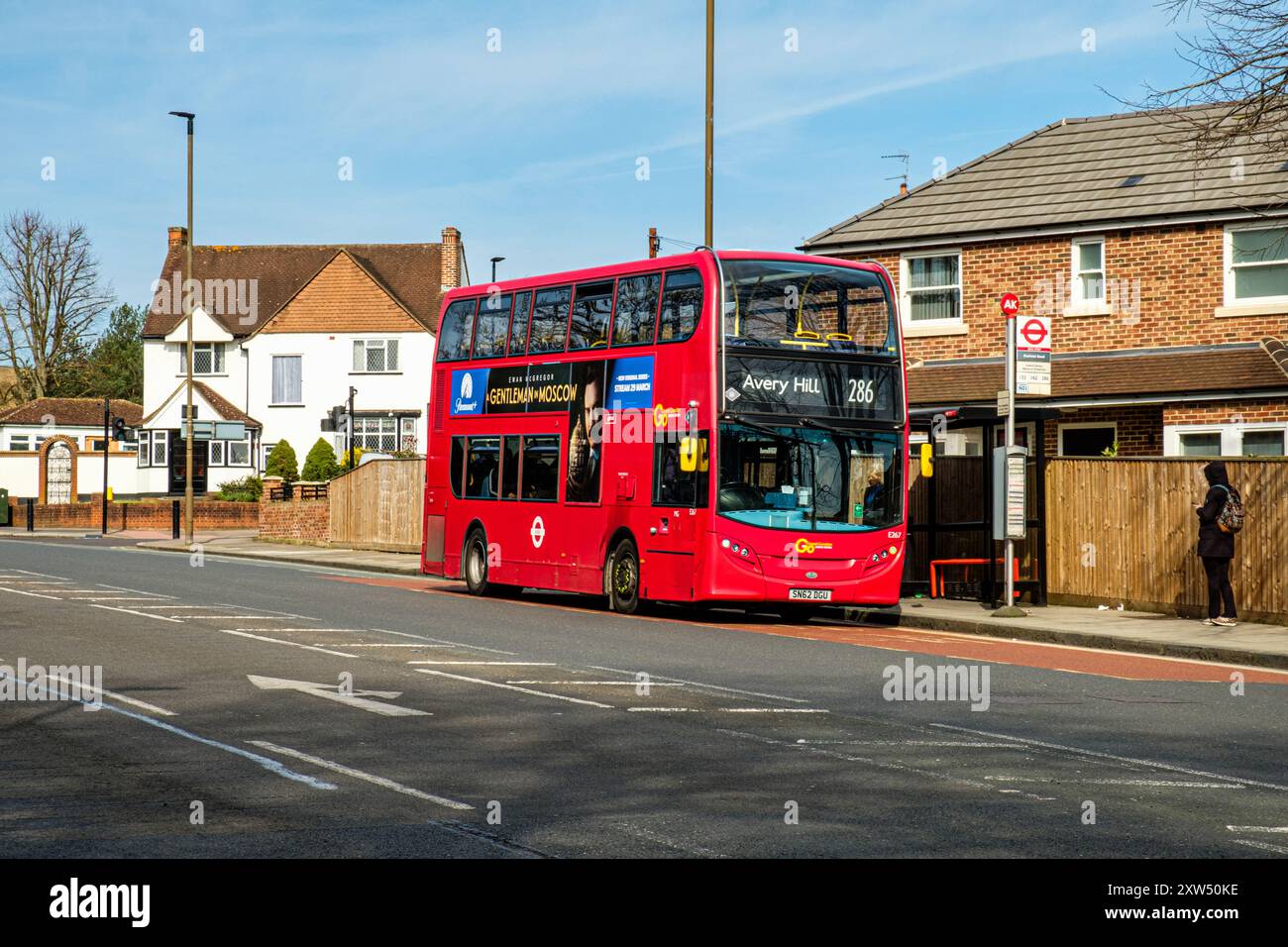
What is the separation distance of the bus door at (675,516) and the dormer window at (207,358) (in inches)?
2108

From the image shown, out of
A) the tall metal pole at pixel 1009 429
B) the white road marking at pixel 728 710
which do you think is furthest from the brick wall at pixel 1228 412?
the white road marking at pixel 728 710

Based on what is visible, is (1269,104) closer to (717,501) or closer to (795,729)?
(717,501)

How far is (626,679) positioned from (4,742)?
5372mm

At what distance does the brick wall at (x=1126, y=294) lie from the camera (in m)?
27.6

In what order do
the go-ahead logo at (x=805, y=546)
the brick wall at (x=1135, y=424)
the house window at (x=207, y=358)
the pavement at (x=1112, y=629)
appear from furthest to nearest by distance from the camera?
1. the house window at (x=207, y=358)
2. the brick wall at (x=1135, y=424)
3. the go-ahead logo at (x=805, y=546)
4. the pavement at (x=1112, y=629)

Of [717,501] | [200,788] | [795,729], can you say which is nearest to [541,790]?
[200,788]

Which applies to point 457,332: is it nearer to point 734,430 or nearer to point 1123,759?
point 734,430

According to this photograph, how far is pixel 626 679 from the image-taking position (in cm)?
1396

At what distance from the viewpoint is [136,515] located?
58188 mm

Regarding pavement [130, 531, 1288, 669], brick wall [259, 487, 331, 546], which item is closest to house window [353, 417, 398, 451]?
brick wall [259, 487, 331, 546]

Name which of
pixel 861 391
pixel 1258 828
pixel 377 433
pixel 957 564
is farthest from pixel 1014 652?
pixel 377 433

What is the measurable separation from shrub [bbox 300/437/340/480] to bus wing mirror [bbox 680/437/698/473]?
4154cm

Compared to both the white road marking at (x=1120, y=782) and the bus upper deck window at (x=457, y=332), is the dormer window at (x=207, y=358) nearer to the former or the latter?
the bus upper deck window at (x=457, y=332)

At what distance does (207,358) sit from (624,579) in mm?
53503
